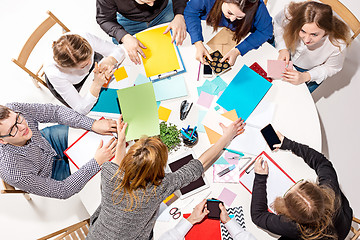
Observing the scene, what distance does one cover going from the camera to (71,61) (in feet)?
5.69

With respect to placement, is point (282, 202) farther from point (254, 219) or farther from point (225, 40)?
point (225, 40)

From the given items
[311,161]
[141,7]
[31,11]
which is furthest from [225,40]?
[31,11]

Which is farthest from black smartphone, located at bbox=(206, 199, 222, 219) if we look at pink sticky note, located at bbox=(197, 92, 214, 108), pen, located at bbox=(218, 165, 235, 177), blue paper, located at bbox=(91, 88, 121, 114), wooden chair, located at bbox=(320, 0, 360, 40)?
wooden chair, located at bbox=(320, 0, 360, 40)

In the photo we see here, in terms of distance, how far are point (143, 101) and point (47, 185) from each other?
0.72 metres

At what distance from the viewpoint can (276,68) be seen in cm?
183

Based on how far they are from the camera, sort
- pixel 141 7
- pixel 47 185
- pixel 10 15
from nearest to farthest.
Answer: pixel 47 185 → pixel 141 7 → pixel 10 15

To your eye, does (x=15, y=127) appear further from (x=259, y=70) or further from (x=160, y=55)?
(x=259, y=70)

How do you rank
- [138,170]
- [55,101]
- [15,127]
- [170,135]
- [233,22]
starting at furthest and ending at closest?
[55,101]
[233,22]
[170,135]
[15,127]
[138,170]

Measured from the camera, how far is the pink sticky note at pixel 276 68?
1821 mm

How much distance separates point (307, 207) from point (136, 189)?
2.83ft

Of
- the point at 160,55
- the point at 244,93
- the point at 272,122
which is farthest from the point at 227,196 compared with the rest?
the point at 160,55

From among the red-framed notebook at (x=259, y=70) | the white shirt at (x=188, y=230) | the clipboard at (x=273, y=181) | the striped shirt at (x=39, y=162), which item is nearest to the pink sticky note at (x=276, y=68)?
the red-framed notebook at (x=259, y=70)

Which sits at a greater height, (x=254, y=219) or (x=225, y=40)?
(x=225, y=40)

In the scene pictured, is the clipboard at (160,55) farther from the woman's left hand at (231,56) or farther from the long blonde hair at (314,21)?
the long blonde hair at (314,21)
